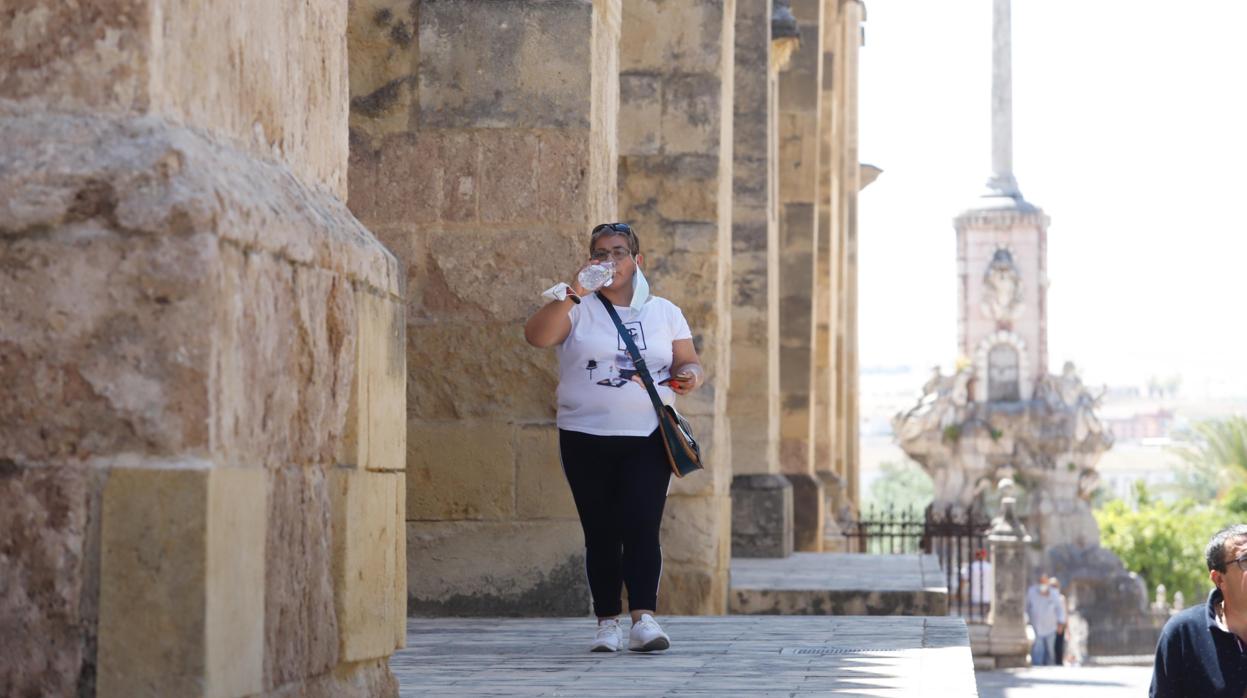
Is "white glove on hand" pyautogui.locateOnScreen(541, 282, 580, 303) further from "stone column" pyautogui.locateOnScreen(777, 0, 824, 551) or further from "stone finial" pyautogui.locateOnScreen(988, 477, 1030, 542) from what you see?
"stone finial" pyautogui.locateOnScreen(988, 477, 1030, 542)

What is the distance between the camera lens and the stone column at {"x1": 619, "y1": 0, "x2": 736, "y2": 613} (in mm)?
10930

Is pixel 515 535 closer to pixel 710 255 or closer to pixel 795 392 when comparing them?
pixel 710 255

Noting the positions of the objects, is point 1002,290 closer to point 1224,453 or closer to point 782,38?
point 1224,453

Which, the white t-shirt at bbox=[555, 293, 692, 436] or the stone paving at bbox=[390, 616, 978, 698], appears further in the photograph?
the white t-shirt at bbox=[555, 293, 692, 436]

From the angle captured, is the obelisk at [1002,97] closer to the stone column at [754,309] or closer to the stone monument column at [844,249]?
the stone monument column at [844,249]

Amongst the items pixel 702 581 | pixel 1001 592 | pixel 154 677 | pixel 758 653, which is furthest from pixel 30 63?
pixel 1001 592

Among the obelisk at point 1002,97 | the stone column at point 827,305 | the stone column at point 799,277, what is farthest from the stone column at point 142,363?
the obelisk at point 1002,97

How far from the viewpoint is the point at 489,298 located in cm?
810

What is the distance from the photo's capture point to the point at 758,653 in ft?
21.4

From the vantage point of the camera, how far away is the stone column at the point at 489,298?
8094mm

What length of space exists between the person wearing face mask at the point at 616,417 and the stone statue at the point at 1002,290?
177 ft

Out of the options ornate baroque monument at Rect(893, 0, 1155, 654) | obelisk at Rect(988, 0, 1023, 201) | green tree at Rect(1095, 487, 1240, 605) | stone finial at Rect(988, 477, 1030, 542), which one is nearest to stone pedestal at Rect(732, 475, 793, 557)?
stone finial at Rect(988, 477, 1030, 542)

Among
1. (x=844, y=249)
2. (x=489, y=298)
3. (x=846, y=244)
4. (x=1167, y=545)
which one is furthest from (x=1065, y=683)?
(x=1167, y=545)

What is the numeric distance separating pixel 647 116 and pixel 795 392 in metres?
7.49
